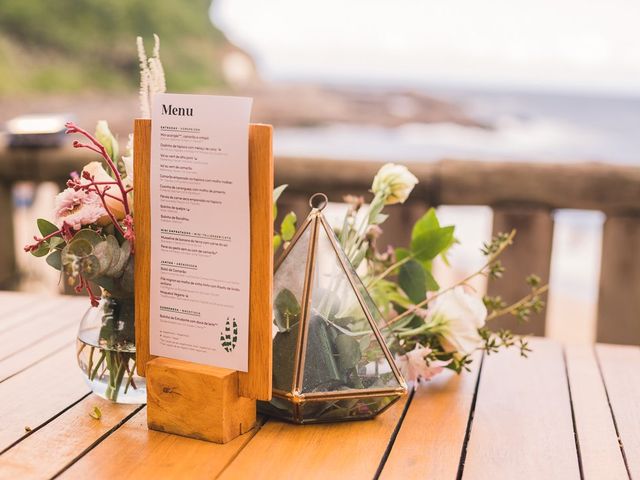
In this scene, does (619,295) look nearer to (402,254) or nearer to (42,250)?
(402,254)

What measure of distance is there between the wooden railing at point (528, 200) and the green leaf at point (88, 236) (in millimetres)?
1023

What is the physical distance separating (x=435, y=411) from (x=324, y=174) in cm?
94

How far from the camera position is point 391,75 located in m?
18.4

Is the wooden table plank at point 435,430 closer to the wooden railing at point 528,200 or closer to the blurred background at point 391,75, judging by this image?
the wooden railing at point 528,200

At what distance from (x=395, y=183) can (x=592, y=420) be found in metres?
0.38

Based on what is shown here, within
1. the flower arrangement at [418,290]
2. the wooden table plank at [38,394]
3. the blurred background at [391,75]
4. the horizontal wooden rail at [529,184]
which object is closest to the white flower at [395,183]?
the flower arrangement at [418,290]

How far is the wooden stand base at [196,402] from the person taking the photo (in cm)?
84

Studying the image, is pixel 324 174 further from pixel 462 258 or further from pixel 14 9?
pixel 14 9

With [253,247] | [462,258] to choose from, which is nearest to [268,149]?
[253,247]

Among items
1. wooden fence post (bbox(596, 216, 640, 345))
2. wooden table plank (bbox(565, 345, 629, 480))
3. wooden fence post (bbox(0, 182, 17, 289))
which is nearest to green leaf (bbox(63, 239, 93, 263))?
wooden table plank (bbox(565, 345, 629, 480))

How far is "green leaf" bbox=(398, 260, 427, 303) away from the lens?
1.06m

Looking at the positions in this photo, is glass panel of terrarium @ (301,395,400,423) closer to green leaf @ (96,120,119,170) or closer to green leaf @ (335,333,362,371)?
green leaf @ (335,333,362,371)

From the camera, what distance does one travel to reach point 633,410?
3.29 ft

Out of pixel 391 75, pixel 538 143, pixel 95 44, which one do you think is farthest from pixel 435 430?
pixel 391 75
